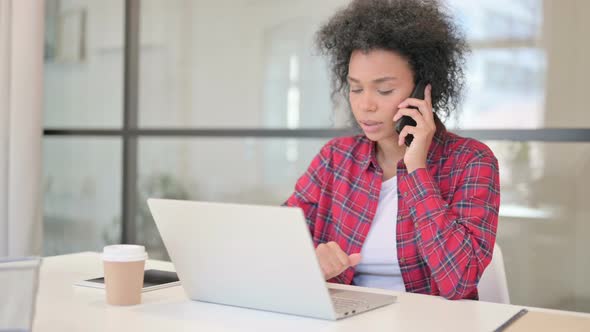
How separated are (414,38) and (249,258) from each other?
2.86ft

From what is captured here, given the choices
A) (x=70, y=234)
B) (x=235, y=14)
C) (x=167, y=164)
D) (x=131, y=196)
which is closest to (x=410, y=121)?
(x=235, y=14)

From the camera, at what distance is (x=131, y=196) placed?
12.0 feet

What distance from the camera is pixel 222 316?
1.24 meters

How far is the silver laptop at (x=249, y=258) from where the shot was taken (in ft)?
3.70

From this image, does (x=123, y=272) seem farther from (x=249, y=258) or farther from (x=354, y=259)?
(x=354, y=259)

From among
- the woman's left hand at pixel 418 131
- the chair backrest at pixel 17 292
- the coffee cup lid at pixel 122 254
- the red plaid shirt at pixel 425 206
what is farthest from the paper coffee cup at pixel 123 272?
the woman's left hand at pixel 418 131

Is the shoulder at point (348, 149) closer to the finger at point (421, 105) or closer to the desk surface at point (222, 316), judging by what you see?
the finger at point (421, 105)

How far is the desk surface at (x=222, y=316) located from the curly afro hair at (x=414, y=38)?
0.69 m

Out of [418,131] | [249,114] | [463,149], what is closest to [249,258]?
[418,131]

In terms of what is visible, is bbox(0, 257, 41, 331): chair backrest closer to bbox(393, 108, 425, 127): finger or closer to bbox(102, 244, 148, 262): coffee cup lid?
bbox(102, 244, 148, 262): coffee cup lid

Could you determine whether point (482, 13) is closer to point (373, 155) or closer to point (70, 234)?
point (373, 155)

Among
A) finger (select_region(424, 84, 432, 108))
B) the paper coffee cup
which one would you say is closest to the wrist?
finger (select_region(424, 84, 432, 108))

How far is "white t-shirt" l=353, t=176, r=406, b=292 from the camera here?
175 cm

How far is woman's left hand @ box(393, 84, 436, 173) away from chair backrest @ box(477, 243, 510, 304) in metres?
0.28
